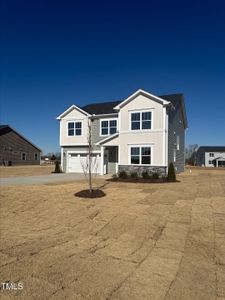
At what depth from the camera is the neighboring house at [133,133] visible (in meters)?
19.2

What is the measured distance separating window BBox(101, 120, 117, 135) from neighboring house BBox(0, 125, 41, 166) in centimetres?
2284

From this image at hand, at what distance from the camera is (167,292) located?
142 inches

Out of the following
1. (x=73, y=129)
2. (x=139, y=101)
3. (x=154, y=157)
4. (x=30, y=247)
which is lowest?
(x=30, y=247)

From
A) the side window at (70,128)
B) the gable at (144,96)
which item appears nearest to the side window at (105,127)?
the side window at (70,128)

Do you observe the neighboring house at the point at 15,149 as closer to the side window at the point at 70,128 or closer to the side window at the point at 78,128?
the side window at the point at 70,128

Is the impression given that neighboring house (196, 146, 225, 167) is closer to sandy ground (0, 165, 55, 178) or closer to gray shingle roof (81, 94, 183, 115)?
gray shingle roof (81, 94, 183, 115)

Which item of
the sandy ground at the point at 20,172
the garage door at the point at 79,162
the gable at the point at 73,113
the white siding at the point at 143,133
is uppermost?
the gable at the point at 73,113

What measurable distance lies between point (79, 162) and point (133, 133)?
837 cm

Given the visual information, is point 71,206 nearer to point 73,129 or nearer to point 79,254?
point 79,254

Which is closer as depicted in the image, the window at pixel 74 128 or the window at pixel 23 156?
the window at pixel 74 128

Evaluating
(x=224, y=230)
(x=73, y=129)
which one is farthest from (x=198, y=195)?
(x=73, y=129)

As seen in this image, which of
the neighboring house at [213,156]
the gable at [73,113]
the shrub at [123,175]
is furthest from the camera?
the neighboring house at [213,156]

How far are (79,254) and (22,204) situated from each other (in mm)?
5852

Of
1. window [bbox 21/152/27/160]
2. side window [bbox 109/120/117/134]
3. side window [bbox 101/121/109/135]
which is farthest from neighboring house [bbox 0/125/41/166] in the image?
side window [bbox 109/120/117/134]
